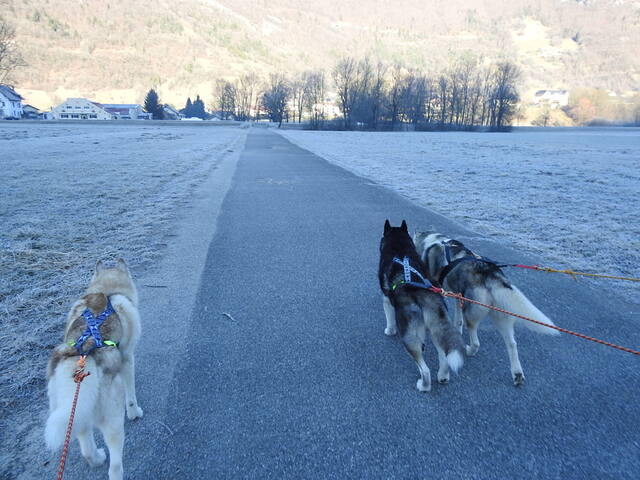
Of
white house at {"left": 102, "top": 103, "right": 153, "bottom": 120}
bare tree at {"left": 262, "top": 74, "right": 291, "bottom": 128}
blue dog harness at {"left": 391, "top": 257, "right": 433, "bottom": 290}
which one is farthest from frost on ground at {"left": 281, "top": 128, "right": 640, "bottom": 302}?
white house at {"left": 102, "top": 103, "right": 153, "bottom": 120}

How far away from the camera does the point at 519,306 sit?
3.24m

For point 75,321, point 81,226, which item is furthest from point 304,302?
point 81,226

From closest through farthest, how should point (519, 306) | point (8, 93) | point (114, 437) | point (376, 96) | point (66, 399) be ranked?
point (66, 399), point (114, 437), point (519, 306), point (376, 96), point (8, 93)

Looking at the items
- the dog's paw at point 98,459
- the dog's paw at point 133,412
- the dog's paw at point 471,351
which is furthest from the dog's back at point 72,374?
the dog's paw at point 471,351

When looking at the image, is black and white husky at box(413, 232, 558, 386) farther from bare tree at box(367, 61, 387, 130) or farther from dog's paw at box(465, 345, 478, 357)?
bare tree at box(367, 61, 387, 130)

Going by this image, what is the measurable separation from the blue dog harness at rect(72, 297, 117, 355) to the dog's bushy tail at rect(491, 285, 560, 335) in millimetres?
2905

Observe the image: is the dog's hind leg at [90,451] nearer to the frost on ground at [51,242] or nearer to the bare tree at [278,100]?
the frost on ground at [51,242]

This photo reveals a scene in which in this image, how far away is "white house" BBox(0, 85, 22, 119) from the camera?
280 feet

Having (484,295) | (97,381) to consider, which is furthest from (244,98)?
(97,381)

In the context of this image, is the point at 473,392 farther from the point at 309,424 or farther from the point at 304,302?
the point at 304,302

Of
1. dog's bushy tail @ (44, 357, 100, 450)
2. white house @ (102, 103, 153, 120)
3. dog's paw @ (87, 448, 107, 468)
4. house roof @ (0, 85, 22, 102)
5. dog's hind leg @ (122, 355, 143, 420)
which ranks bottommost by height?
dog's paw @ (87, 448, 107, 468)

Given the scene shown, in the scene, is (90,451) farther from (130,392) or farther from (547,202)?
(547,202)

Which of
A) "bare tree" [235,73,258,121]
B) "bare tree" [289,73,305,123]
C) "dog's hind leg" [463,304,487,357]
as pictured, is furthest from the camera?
"bare tree" [235,73,258,121]

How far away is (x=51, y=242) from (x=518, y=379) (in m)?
7.02
